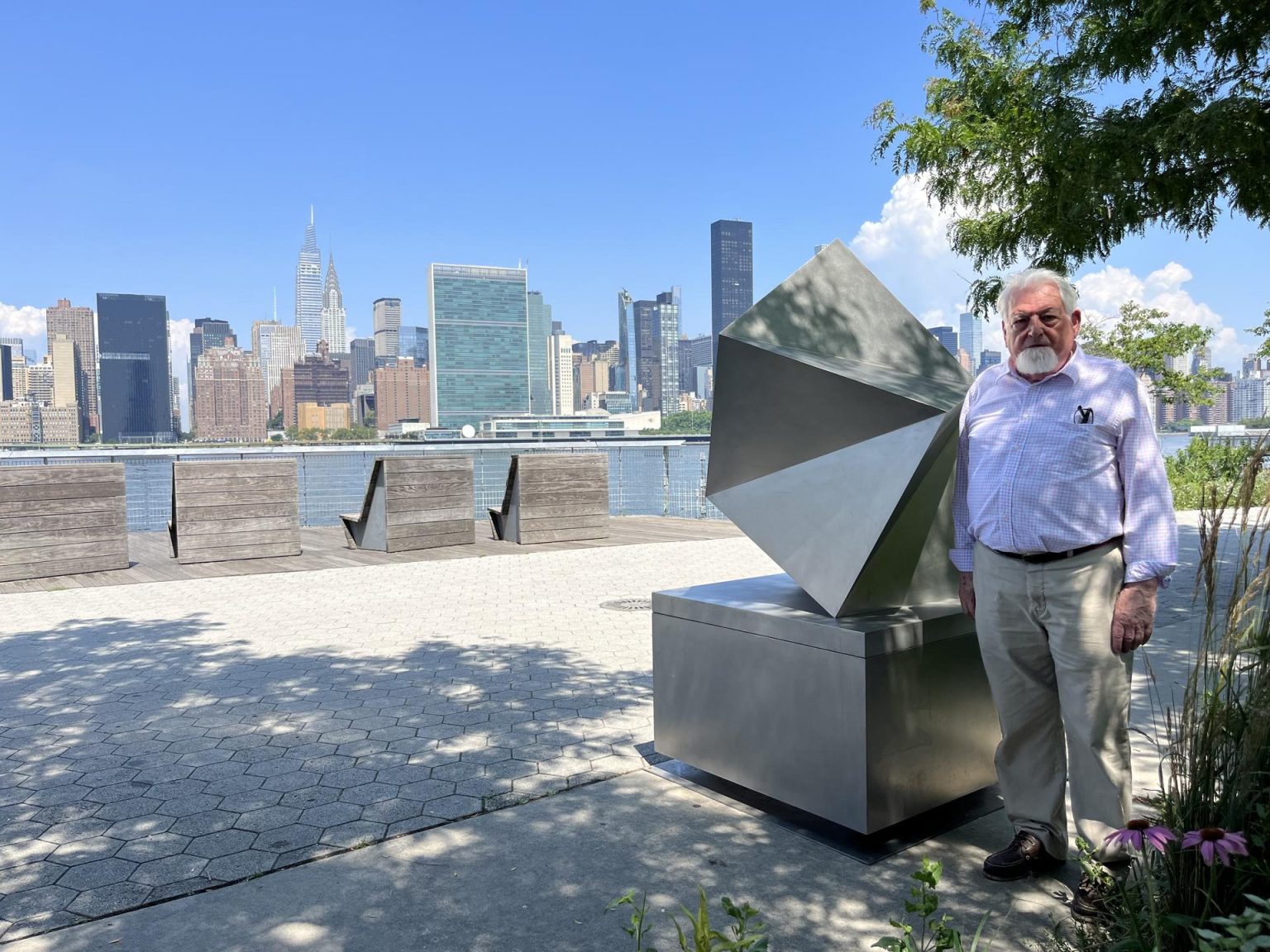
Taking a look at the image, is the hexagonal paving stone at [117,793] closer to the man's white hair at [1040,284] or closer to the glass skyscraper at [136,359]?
the man's white hair at [1040,284]

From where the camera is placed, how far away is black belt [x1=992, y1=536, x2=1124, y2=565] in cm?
261

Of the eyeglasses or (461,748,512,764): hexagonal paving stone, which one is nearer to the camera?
the eyeglasses

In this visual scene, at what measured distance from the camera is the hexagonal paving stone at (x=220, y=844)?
121 inches

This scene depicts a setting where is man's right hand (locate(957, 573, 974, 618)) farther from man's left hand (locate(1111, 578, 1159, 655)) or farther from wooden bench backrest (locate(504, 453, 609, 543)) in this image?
wooden bench backrest (locate(504, 453, 609, 543))

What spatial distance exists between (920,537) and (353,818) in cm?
225

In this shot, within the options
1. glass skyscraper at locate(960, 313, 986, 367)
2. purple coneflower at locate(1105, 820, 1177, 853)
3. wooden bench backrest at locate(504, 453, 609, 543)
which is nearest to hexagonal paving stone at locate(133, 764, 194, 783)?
purple coneflower at locate(1105, 820, 1177, 853)

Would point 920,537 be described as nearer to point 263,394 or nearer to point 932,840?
point 932,840

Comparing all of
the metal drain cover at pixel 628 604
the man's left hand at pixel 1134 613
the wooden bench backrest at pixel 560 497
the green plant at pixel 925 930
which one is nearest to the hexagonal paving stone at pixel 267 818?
the green plant at pixel 925 930

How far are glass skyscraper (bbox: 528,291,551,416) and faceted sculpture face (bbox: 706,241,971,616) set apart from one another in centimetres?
14537

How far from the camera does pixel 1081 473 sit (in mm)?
2611

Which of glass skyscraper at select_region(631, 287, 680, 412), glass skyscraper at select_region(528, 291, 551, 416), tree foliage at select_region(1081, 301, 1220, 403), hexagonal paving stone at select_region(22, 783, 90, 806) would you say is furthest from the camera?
glass skyscraper at select_region(631, 287, 680, 412)

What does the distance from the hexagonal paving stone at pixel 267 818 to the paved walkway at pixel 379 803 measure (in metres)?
0.01

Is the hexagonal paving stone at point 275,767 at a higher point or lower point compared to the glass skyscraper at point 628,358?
lower

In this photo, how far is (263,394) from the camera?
164250mm
